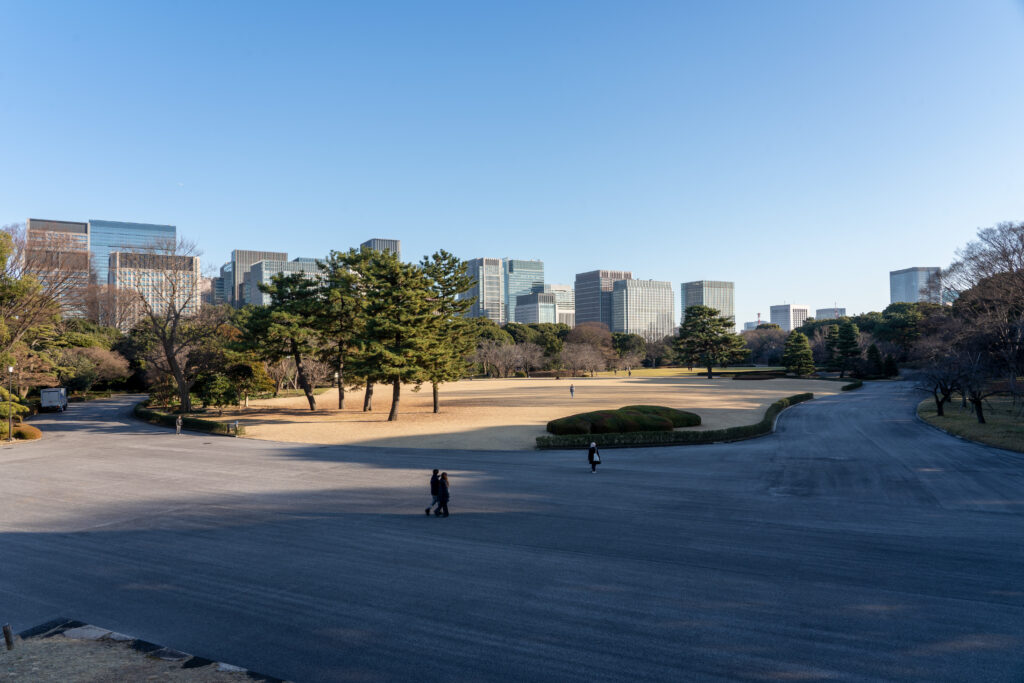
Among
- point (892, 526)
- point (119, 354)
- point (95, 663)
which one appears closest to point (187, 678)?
point (95, 663)

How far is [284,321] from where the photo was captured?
149 feet

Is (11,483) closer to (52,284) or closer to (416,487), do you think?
(416,487)

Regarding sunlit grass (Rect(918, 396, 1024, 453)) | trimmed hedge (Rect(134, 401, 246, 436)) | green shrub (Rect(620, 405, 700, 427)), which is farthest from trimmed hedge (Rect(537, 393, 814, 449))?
trimmed hedge (Rect(134, 401, 246, 436))

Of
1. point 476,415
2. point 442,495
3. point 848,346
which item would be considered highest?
Answer: point 848,346

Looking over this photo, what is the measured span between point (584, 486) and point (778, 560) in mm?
8047

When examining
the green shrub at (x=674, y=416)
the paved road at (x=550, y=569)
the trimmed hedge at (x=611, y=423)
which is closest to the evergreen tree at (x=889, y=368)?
the green shrub at (x=674, y=416)

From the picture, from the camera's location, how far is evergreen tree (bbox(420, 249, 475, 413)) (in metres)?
41.2

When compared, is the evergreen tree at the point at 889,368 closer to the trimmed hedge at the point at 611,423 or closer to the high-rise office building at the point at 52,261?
the trimmed hedge at the point at 611,423

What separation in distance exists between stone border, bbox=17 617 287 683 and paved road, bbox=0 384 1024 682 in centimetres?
24

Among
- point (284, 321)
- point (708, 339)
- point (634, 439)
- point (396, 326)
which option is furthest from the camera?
point (708, 339)

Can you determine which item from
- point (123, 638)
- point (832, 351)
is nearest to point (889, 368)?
point (832, 351)

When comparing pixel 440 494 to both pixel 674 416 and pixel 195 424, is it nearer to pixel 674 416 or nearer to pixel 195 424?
pixel 674 416

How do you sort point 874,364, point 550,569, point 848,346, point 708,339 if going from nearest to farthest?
point 550,569 < point 874,364 < point 848,346 < point 708,339

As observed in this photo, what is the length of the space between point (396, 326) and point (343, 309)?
34.0ft
